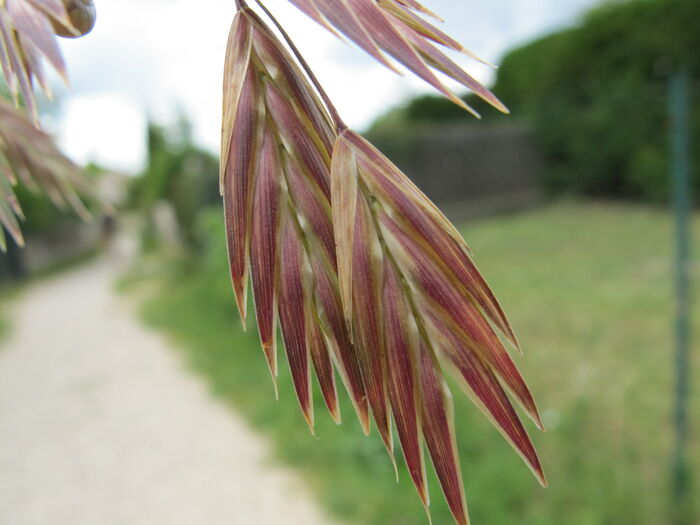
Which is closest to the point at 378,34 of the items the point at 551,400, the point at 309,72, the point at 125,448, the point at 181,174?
the point at 309,72

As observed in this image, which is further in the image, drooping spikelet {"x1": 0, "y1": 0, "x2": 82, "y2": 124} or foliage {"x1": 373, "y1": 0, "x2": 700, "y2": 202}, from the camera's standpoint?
foliage {"x1": 373, "y1": 0, "x2": 700, "y2": 202}

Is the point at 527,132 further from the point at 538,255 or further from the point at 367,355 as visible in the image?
the point at 367,355

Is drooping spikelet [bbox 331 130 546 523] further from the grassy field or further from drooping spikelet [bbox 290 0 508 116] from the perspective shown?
the grassy field

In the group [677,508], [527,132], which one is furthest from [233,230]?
[527,132]

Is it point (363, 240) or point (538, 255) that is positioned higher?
point (363, 240)

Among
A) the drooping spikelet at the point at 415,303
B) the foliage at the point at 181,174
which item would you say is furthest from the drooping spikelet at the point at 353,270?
the foliage at the point at 181,174

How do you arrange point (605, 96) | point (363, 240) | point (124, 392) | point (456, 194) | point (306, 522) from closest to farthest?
point (363, 240), point (306, 522), point (124, 392), point (605, 96), point (456, 194)

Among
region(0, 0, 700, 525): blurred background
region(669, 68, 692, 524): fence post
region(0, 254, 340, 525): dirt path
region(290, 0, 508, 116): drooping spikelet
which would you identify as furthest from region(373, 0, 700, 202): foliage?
region(290, 0, 508, 116): drooping spikelet
